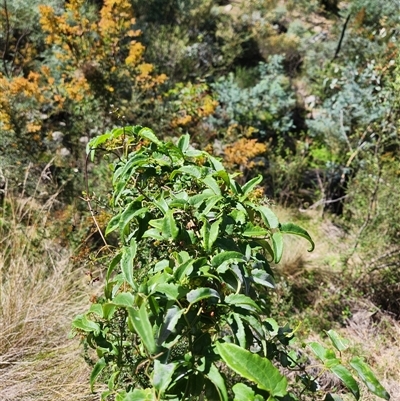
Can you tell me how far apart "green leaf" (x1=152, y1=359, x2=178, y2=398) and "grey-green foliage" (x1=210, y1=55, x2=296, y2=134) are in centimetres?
450

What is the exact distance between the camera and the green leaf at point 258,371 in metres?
0.74

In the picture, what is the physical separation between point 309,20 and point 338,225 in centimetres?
779

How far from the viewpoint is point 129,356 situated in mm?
1309

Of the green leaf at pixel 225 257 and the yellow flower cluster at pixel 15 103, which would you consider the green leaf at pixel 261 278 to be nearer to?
the green leaf at pixel 225 257

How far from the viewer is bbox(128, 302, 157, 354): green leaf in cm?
73

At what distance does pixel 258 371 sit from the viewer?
742 mm

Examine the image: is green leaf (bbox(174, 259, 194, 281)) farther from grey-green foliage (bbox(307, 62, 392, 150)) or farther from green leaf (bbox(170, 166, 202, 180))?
grey-green foliage (bbox(307, 62, 392, 150))

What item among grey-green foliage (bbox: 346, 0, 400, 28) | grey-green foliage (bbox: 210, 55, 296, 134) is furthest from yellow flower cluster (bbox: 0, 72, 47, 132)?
grey-green foliage (bbox: 346, 0, 400, 28)

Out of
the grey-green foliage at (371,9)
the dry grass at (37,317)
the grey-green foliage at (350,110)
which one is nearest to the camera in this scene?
the dry grass at (37,317)

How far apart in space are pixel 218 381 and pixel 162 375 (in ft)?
0.33

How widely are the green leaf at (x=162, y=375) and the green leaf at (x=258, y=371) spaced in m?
0.11

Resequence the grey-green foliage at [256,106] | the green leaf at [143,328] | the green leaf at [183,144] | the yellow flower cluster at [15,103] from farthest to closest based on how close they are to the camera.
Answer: the grey-green foliage at [256,106] < the yellow flower cluster at [15,103] < the green leaf at [183,144] < the green leaf at [143,328]

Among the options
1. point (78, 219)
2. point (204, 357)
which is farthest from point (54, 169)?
point (204, 357)

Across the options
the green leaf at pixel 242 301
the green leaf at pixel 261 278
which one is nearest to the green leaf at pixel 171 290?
the green leaf at pixel 242 301
